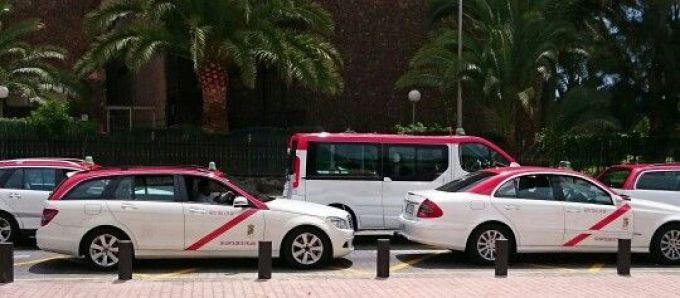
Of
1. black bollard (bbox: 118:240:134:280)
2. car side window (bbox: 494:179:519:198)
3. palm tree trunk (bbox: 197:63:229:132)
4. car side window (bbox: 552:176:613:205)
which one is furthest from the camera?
palm tree trunk (bbox: 197:63:229:132)

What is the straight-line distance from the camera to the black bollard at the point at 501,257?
9.26 m

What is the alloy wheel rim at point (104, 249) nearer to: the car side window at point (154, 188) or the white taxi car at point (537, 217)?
the car side window at point (154, 188)

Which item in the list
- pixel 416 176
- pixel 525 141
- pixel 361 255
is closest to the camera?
pixel 361 255

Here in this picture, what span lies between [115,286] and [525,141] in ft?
58.4

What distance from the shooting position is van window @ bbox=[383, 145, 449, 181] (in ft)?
42.4

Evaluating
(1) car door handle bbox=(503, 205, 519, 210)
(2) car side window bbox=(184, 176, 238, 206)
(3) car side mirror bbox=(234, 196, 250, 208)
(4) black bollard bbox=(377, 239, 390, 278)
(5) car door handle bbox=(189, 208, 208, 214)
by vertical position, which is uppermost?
(2) car side window bbox=(184, 176, 238, 206)

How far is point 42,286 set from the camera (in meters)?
8.51

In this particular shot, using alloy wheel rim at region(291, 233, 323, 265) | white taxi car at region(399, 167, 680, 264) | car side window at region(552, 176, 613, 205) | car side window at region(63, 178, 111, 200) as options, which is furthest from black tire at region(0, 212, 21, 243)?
car side window at region(552, 176, 613, 205)

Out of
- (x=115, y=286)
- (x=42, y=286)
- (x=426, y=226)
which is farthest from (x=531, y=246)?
(x=42, y=286)

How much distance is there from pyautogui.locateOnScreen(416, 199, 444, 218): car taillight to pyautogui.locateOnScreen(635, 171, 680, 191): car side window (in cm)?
396

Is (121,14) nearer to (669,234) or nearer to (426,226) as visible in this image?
(426,226)

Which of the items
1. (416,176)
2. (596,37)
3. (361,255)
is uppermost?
(596,37)

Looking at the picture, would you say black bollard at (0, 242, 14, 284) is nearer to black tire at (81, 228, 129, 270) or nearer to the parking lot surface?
the parking lot surface

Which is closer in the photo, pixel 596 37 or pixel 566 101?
pixel 566 101
